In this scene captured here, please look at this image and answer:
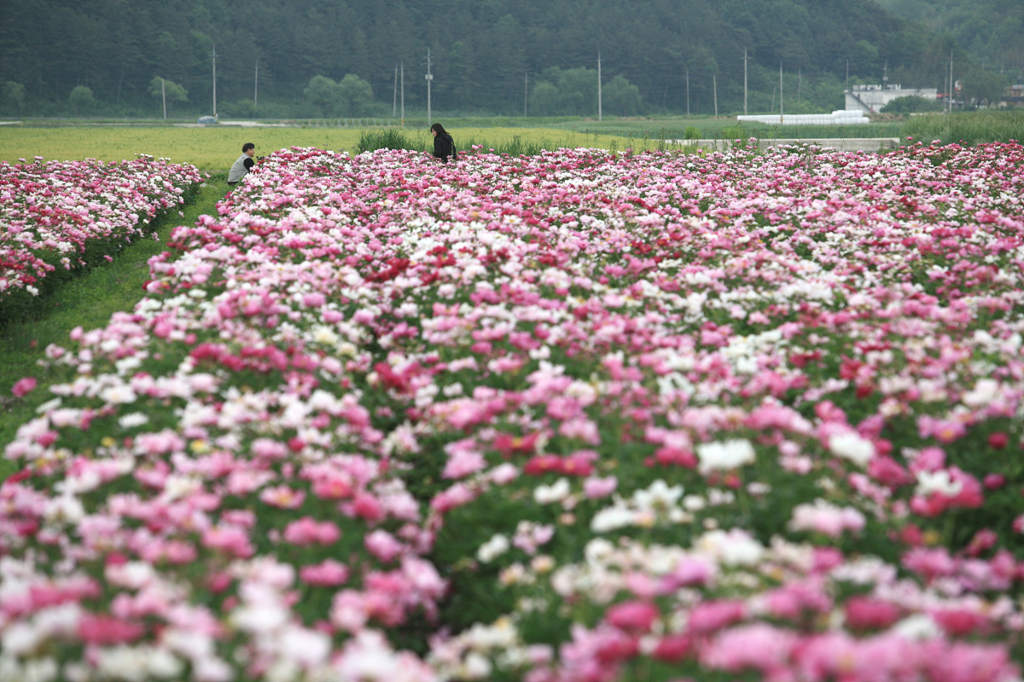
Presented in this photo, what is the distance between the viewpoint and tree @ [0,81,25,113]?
221 ft

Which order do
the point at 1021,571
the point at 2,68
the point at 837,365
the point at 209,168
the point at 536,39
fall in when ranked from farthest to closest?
the point at 536,39 → the point at 2,68 → the point at 209,168 → the point at 837,365 → the point at 1021,571

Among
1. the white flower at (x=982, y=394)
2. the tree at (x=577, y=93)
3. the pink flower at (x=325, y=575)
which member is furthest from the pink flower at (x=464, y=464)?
the tree at (x=577, y=93)

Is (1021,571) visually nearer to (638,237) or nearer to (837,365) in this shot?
(837,365)

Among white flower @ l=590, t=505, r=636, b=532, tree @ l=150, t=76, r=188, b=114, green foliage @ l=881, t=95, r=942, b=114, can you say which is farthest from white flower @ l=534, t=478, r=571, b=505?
green foliage @ l=881, t=95, r=942, b=114

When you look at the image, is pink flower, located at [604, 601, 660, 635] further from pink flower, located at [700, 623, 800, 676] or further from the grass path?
the grass path

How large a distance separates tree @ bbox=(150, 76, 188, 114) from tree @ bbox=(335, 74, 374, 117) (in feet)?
54.1

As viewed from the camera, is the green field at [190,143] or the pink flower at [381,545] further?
the green field at [190,143]

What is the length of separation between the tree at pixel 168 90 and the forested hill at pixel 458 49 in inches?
19.5

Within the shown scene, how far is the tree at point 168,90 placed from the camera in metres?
→ 78.1

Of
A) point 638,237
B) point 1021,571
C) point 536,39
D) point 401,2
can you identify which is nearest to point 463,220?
point 638,237

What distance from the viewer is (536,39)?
102m

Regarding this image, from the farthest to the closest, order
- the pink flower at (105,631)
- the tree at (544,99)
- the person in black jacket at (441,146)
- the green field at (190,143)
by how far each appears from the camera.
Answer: the tree at (544,99), the green field at (190,143), the person in black jacket at (441,146), the pink flower at (105,631)

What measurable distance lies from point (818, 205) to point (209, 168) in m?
16.3

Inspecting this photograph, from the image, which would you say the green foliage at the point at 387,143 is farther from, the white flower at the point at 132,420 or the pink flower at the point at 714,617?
the pink flower at the point at 714,617
